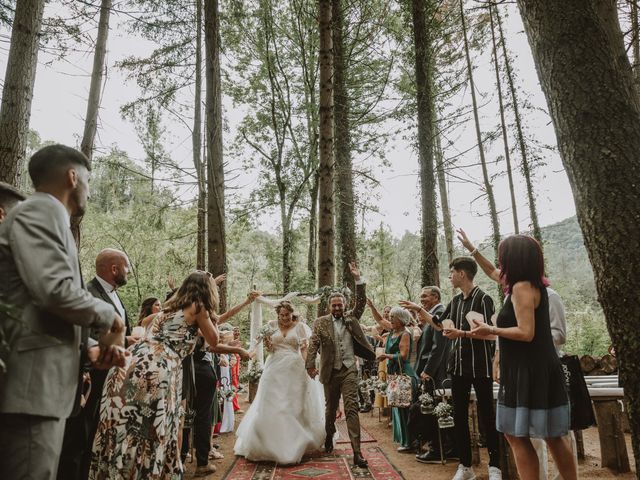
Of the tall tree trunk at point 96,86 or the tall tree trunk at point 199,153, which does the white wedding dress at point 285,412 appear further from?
the tall tree trunk at point 199,153

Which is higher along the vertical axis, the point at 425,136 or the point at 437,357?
the point at 425,136

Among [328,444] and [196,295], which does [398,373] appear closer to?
[328,444]

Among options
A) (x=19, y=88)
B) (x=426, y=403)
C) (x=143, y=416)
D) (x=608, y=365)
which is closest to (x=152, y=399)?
(x=143, y=416)

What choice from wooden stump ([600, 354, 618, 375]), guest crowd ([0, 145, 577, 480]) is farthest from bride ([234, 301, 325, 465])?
wooden stump ([600, 354, 618, 375])

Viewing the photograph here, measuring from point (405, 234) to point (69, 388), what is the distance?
5699 cm

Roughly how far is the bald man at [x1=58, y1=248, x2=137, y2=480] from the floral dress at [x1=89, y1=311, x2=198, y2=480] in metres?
0.09

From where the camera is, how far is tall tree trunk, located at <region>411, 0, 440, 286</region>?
32.6ft

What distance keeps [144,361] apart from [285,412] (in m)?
3.16

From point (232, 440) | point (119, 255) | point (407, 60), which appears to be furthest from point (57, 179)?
point (407, 60)

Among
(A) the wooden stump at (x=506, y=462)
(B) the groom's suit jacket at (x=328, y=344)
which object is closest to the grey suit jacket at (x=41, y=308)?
(A) the wooden stump at (x=506, y=462)

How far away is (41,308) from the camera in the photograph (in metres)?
1.68

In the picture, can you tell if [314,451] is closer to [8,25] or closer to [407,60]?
[8,25]

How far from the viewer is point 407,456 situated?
20.0 ft

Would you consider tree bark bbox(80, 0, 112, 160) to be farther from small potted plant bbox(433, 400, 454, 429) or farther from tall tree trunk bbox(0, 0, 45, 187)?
small potted plant bbox(433, 400, 454, 429)
